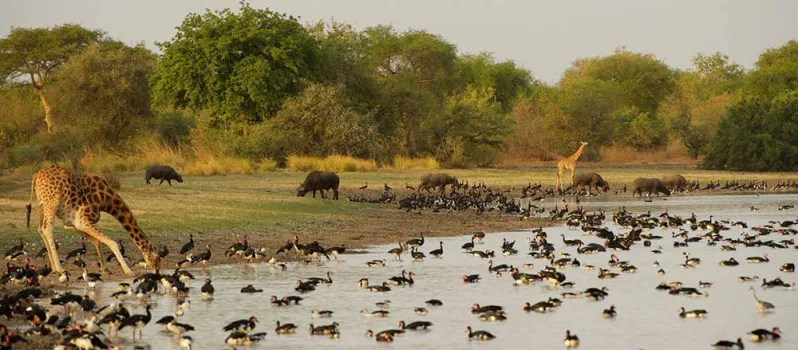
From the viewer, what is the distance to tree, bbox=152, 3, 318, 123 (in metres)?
Result: 50.5

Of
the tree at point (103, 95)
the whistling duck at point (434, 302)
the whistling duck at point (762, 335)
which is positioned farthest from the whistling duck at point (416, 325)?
the tree at point (103, 95)

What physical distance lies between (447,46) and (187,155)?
29.8 metres

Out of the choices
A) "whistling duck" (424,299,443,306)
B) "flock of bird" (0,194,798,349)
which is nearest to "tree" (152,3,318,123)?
"flock of bird" (0,194,798,349)

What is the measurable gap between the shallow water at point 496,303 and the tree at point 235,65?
2868 cm

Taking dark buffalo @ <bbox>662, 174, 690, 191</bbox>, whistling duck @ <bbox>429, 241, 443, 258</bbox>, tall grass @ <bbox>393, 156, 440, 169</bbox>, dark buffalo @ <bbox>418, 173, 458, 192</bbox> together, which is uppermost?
tall grass @ <bbox>393, 156, 440, 169</bbox>

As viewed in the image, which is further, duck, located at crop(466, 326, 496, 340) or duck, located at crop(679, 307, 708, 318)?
duck, located at crop(679, 307, 708, 318)

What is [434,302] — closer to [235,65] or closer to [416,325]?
[416,325]

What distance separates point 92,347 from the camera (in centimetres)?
1089

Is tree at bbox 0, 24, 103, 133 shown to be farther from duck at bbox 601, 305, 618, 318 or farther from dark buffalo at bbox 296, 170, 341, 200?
duck at bbox 601, 305, 618, 318

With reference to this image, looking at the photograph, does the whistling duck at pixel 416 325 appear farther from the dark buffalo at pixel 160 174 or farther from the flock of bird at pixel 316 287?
the dark buffalo at pixel 160 174

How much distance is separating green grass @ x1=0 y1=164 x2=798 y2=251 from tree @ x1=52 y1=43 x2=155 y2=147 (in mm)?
15439

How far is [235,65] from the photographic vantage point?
51.1m

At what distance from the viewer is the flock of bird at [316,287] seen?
12.6 m

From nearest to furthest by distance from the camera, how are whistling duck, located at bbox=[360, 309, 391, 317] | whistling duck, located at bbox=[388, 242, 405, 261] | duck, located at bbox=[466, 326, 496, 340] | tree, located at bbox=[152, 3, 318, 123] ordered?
1. duck, located at bbox=[466, 326, 496, 340]
2. whistling duck, located at bbox=[360, 309, 391, 317]
3. whistling duck, located at bbox=[388, 242, 405, 261]
4. tree, located at bbox=[152, 3, 318, 123]
